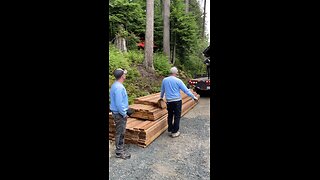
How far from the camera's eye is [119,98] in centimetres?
475

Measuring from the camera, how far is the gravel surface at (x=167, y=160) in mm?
4234

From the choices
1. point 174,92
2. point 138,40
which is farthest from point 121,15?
point 174,92

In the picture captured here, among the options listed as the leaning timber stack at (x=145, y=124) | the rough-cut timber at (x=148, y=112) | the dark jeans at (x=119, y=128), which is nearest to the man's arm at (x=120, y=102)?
the dark jeans at (x=119, y=128)

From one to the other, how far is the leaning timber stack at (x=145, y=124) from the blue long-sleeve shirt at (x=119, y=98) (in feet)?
3.26

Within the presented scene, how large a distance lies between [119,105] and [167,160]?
4.98 ft

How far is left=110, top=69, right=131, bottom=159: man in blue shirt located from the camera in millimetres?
4750

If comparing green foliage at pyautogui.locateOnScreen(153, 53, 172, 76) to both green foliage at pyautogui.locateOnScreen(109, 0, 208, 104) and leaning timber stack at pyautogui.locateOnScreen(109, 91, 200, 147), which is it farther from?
leaning timber stack at pyautogui.locateOnScreen(109, 91, 200, 147)

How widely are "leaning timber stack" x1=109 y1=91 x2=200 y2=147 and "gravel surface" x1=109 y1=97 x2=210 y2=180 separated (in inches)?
6.5
